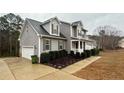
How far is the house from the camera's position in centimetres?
1306

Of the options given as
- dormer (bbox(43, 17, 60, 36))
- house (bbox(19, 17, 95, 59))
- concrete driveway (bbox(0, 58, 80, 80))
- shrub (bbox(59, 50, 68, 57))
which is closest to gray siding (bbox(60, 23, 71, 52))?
house (bbox(19, 17, 95, 59))

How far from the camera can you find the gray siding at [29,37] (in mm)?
13164

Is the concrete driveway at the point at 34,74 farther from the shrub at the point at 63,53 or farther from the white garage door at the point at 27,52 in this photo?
the shrub at the point at 63,53

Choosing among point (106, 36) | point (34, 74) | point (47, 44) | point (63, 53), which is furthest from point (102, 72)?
point (106, 36)

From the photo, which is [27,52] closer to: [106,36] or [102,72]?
[102,72]

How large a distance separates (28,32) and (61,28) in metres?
4.47

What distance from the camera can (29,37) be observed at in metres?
14.3

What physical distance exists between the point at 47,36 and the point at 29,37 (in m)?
2.28

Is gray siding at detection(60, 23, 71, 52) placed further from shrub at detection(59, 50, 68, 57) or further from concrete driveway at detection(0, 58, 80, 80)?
concrete driveway at detection(0, 58, 80, 80)

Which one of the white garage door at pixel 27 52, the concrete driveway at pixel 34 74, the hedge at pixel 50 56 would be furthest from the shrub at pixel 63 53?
the concrete driveway at pixel 34 74

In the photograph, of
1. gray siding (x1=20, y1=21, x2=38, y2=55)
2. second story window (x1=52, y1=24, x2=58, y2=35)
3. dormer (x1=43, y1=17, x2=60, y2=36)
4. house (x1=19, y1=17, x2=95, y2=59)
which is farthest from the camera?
second story window (x1=52, y1=24, x2=58, y2=35)

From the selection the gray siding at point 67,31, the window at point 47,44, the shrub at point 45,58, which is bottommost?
the shrub at point 45,58
